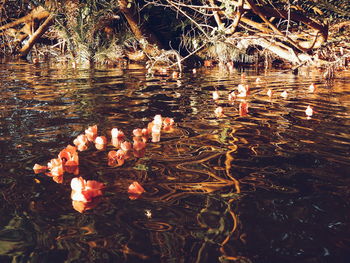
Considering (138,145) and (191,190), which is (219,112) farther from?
(191,190)

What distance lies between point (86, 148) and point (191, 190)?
1.20 m

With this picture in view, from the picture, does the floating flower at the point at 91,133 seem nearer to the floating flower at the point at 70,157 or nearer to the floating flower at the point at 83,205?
the floating flower at the point at 70,157

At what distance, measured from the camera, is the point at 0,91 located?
235 inches

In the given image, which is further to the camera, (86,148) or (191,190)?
(86,148)

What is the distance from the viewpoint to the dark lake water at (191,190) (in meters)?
1.57

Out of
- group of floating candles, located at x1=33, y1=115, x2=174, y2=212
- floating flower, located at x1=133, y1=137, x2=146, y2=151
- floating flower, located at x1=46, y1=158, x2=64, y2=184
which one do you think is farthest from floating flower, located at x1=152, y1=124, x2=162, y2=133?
floating flower, located at x1=46, y1=158, x2=64, y2=184

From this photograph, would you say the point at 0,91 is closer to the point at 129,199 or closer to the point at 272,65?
the point at 129,199

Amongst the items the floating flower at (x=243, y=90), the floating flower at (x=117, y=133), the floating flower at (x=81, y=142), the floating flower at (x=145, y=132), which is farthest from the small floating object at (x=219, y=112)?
the floating flower at (x=81, y=142)

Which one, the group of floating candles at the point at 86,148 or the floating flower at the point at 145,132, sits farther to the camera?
the floating flower at the point at 145,132

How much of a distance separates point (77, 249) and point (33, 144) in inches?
69.2

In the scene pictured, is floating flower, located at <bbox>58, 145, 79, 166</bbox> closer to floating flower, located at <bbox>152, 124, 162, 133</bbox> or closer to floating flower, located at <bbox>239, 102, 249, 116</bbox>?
floating flower, located at <bbox>152, 124, 162, 133</bbox>

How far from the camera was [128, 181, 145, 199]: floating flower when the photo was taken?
2088mm

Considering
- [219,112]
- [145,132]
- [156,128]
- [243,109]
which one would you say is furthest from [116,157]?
[243,109]

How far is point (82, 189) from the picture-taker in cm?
195
